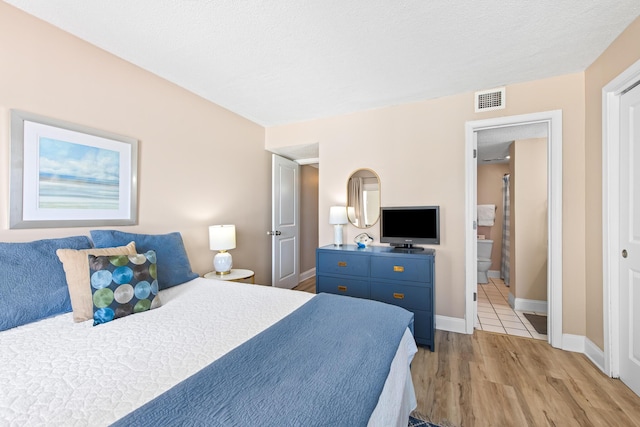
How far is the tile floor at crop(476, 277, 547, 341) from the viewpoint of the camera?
2.65 m

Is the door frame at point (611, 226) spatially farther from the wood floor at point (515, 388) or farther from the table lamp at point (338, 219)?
the table lamp at point (338, 219)

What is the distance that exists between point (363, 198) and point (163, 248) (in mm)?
2104

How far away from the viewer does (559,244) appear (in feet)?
7.60

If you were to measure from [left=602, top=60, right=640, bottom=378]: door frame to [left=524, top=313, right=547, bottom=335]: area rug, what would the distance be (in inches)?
29.7

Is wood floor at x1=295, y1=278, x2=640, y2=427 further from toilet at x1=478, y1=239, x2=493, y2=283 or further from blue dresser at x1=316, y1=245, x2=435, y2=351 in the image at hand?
toilet at x1=478, y1=239, x2=493, y2=283

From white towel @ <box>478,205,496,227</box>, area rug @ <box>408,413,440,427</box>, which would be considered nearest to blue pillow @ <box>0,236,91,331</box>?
area rug @ <box>408,413,440,427</box>

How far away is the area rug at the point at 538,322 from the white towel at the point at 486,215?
213 cm

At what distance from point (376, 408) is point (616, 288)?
2.19m

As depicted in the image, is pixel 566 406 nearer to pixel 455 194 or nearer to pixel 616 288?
pixel 616 288

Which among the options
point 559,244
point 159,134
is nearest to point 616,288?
point 559,244

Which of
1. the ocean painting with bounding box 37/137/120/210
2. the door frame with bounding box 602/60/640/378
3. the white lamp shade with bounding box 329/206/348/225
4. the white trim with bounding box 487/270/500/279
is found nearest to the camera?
the ocean painting with bounding box 37/137/120/210

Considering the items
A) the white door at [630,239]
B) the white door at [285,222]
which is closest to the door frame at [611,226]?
the white door at [630,239]

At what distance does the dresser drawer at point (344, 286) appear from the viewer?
2.56 metres

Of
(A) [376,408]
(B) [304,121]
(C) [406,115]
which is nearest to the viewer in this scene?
(A) [376,408]
